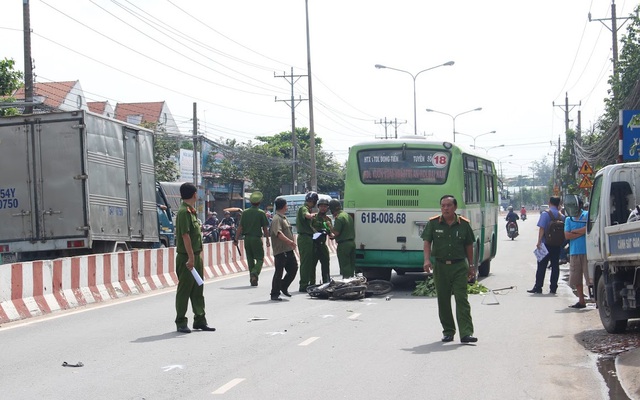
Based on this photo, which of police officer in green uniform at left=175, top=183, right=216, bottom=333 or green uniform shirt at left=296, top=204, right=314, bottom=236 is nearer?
police officer in green uniform at left=175, top=183, right=216, bottom=333

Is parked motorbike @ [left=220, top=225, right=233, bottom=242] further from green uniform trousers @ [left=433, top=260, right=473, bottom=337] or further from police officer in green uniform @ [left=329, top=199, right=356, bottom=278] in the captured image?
green uniform trousers @ [left=433, top=260, right=473, bottom=337]

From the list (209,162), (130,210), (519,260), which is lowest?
(519,260)

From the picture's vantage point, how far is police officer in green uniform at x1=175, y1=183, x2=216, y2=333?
35.7 ft

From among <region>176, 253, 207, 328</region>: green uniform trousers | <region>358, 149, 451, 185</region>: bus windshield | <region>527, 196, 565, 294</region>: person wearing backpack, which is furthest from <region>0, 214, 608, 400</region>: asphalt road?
→ <region>358, 149, 451, 185</region>: bus windshield

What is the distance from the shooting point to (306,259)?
16344 mm

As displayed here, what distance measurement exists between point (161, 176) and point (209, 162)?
16027mm

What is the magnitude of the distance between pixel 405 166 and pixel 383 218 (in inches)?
44.0

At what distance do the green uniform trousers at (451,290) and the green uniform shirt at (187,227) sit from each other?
2960mm

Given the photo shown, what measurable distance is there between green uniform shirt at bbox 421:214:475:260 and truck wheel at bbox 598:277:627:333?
6.22ft

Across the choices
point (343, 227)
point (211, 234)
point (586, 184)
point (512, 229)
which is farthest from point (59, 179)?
point (512, 229)

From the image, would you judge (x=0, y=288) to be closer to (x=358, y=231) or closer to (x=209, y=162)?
(x=358, y=231)

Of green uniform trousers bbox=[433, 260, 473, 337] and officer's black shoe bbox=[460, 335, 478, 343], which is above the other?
green uniform trousers bbox=[433, 260, 473, 337]

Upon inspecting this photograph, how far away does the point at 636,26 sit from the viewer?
31.8 m

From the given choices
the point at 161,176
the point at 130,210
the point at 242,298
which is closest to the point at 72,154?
the point at 130,210
